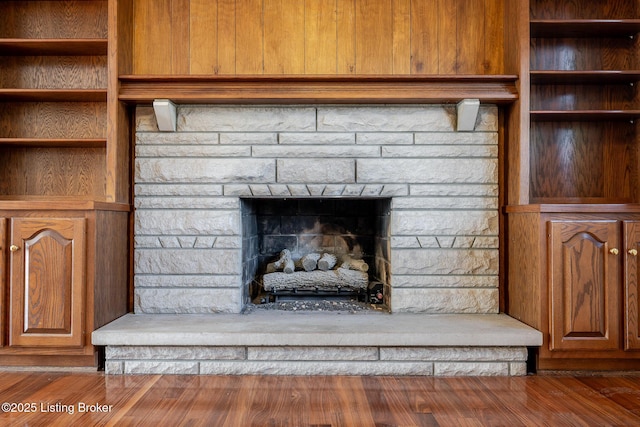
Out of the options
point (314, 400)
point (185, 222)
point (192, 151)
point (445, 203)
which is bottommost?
point (314, 400)

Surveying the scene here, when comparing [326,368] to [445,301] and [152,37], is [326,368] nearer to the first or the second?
[445,301]

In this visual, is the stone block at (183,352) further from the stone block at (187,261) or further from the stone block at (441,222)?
the stone block at (441,222)

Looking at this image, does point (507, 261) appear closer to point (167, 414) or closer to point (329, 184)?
point (329, 184)

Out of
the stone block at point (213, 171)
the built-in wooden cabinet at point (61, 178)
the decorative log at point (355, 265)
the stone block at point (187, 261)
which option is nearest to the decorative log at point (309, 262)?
the decorative log at point (355, 265)

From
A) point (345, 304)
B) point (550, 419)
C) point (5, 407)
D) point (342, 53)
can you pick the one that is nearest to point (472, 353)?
point (550, 419)

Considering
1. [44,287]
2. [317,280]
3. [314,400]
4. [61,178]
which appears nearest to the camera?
[314,400]

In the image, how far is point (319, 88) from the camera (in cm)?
243

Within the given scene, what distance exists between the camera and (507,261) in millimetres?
2568

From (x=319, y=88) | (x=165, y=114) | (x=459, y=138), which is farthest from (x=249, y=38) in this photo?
(x=459, y=138)

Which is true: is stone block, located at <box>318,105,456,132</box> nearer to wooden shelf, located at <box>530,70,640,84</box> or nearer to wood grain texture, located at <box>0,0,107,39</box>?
wooden shelf, located at <box>530,70,640,84</box>

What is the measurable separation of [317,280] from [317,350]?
67cm

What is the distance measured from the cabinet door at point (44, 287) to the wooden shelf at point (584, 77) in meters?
2.53

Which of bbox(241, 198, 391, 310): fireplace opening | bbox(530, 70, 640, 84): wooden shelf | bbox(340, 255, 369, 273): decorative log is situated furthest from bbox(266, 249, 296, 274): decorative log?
bbox(530, 70, 640, 84): wooden shelf

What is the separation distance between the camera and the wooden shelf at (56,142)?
2.43 metres
